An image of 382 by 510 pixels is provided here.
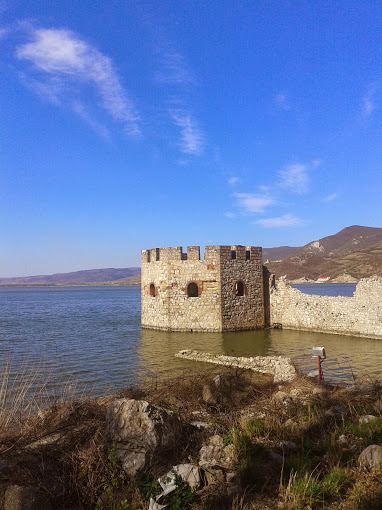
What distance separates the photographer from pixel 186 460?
4.61 m

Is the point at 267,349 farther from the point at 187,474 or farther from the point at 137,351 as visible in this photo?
the point at 187,474

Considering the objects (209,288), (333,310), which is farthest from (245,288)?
(333,310)

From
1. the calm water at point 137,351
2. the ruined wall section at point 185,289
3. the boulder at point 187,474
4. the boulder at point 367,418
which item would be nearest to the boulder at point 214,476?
Answer: the boulder at point 187,474

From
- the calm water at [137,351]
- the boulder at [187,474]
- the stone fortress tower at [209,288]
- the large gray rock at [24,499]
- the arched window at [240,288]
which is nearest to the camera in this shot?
the large gray rock at [24,499]

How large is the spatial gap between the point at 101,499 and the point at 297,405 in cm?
361

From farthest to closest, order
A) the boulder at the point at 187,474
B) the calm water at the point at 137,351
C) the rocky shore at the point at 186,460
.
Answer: the calm water at the point at 137,351 < the boulder at the point at 187,474 < the rocky shore at the point at 186,460

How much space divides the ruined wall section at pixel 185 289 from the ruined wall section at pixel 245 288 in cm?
41

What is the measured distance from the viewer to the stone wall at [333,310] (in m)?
16.9

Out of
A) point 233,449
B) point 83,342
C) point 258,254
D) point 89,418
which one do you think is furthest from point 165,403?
point 258,254

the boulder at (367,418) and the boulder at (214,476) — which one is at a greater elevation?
the boulder at (367,418)

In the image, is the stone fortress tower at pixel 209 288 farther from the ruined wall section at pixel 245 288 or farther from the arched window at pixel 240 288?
the arched window at pixel 240 288

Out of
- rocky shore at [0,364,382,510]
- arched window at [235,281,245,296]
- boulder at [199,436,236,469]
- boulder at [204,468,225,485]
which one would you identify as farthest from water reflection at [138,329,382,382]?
boulder at [204,468,225,485]

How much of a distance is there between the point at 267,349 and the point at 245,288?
4.96m

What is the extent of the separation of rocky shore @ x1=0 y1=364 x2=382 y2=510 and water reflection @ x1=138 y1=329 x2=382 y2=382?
6.08 meters
